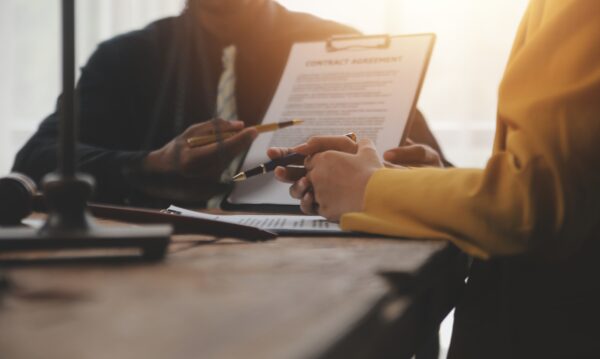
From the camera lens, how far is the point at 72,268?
1.24 feet

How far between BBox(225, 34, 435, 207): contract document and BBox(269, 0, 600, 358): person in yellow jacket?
0.22 metres

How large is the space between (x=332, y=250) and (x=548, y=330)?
272 mm

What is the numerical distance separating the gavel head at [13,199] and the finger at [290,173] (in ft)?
0.93

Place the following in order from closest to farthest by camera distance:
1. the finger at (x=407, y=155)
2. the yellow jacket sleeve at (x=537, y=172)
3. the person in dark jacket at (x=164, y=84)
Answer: the yellow jacket sleeve at (x=537, y=172) < the finger at (x=407, y=155) < the person in dark jacket at (x=164, y=84)

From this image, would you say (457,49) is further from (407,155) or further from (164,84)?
(407,155)

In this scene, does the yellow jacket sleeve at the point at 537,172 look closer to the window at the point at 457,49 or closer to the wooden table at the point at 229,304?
the wooden table at the point at 229,304

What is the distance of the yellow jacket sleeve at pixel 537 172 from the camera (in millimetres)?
500

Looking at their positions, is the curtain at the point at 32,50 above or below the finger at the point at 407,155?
below

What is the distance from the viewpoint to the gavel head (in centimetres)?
58

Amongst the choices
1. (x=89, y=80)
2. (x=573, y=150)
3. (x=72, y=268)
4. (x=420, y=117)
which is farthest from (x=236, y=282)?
(x=89, y=80)

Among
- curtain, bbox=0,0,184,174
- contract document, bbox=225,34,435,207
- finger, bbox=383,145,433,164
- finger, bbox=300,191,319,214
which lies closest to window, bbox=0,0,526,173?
curtain, bbox=0,0,184,174

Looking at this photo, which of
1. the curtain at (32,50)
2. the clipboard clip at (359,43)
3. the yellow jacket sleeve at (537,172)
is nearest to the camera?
the yellow jacket sleeve at (537,172)

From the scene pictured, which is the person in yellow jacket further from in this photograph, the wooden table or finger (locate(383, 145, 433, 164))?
finger (locate(383, 145, 433, 164))

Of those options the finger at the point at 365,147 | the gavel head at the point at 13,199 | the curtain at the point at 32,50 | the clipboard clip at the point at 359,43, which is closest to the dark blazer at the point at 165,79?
the clipboard clip at the point at 359,43
